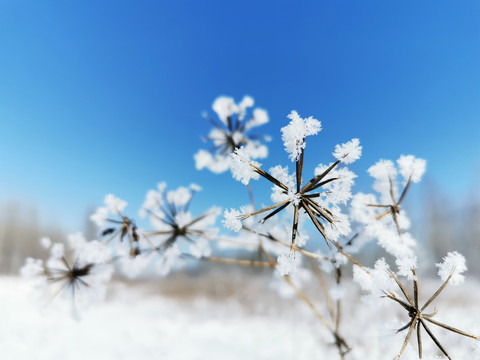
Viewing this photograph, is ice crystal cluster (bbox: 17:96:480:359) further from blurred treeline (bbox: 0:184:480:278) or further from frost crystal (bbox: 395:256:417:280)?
blurred treeline (bbox: 0:184:480:278)

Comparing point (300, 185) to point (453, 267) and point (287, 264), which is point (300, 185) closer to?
point (287, 264)

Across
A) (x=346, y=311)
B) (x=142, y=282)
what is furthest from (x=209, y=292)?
(x=346, y=311)

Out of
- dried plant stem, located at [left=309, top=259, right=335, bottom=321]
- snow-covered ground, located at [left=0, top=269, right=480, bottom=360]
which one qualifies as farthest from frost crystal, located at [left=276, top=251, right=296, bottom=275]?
dried plant stem, located at [left=309, top=259, right=335, bottom=321]

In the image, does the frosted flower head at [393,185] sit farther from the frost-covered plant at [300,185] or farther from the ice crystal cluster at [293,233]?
the frost-covered plant at [300,185]

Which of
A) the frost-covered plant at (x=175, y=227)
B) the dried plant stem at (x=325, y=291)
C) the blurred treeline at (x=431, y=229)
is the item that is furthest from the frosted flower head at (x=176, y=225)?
the blurred treeline at (x=431, y=229)

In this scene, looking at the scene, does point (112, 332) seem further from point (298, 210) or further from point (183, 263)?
point (298, 210)

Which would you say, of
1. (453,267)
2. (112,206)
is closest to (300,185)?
(453,267)
